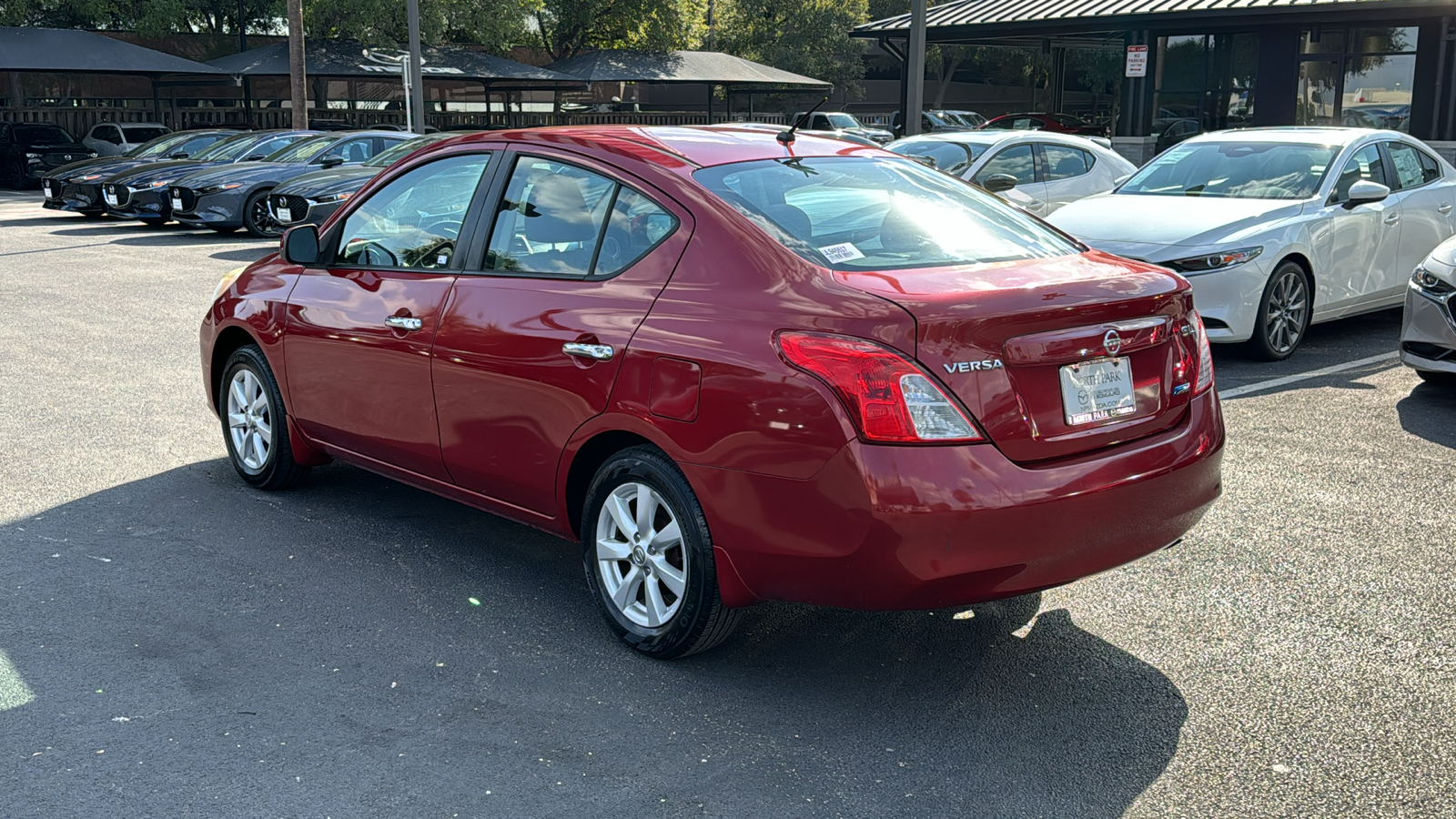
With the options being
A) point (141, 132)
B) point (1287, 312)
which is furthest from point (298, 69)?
point (1287, 312)

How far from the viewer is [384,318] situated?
496cm

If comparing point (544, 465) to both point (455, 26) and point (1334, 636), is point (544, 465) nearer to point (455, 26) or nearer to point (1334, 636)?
point (1334, 636)

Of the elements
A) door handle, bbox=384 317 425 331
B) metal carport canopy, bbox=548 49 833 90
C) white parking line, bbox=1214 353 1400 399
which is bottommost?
white parking line, bbox=1214 353 1400 399

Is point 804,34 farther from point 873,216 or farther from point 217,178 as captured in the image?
point 873,216

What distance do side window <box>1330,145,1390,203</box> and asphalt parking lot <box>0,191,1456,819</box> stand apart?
391 cm

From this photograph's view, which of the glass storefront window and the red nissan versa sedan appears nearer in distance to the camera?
the red nissan versa sedan

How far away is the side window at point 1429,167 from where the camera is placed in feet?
34.2

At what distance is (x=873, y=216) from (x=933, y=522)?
4.06ft

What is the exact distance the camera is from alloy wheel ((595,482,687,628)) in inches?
158

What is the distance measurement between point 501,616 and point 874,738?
146 centimetres

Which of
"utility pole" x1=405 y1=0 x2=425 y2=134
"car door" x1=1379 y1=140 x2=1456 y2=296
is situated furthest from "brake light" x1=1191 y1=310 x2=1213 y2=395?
"utility pole" x1=405 y1=0 x2=425 y2=134

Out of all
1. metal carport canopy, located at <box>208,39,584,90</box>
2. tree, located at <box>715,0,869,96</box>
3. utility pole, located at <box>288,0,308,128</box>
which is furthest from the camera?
tree, located at <box>715,0,869,96</box>

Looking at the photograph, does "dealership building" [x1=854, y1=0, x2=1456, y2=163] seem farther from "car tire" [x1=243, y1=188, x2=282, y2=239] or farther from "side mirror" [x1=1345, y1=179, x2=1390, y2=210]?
"side mirror" [x1=1345, y1=179, x2=1390, y2=210]

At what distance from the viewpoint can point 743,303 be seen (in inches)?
148
